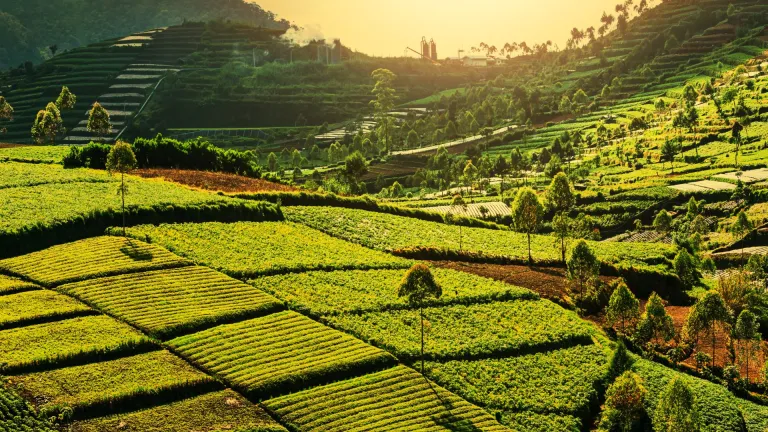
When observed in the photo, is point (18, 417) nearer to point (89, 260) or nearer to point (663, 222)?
point (89, 260)

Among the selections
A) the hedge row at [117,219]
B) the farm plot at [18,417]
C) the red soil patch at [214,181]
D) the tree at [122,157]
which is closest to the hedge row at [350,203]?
the red soil patch at [214,181]

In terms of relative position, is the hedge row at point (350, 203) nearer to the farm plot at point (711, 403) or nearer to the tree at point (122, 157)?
the tree at point (122, 157)

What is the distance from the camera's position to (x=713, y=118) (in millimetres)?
196500

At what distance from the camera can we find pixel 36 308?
211ft

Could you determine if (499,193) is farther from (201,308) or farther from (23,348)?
(23,348)

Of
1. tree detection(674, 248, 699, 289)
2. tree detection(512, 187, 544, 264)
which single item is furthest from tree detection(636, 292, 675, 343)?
tree detection(674, 248, 699, 289)

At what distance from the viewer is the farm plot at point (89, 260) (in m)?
71.7

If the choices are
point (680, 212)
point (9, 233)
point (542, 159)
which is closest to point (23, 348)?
point (9, 233)

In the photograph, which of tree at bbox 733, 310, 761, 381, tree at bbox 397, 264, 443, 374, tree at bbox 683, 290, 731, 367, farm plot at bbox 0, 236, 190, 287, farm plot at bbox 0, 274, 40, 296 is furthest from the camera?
tree at bbox 683, 290, 731, 367

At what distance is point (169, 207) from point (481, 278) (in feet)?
103

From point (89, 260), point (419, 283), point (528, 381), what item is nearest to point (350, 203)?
point (89, 260)

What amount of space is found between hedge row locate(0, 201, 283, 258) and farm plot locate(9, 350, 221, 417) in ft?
78.2

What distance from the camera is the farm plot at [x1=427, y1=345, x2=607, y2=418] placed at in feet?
201

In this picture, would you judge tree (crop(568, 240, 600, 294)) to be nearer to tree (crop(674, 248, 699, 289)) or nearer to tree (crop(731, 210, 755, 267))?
tree (crop(674, 248, 699, 289))
